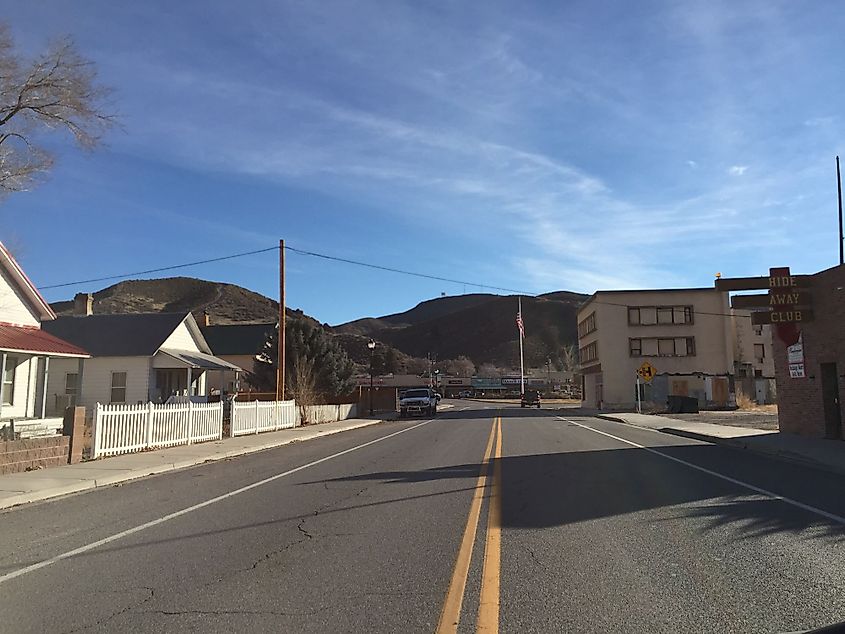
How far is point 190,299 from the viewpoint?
17312 centimetres

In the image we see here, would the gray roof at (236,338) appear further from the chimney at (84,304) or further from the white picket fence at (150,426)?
the white picket fence at (150,426)

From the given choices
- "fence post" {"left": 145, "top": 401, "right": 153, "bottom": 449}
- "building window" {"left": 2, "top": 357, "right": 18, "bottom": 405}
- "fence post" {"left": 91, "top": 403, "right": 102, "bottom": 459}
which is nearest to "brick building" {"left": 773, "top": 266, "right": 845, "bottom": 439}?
→ "fence post" {"left": 145, "top": 401, "right": 153, "bottom": 449}

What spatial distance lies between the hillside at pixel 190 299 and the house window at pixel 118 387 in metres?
87.9

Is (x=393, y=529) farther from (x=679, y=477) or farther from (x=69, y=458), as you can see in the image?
(x=69, y=458)

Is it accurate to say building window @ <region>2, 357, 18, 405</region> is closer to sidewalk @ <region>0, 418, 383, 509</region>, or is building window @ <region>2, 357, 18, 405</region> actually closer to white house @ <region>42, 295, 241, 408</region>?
sidewalk @ <region>0, 418, 383, 509</region>

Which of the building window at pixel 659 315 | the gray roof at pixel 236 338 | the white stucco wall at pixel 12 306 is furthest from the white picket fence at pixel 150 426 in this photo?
the building window at pixel 659 315

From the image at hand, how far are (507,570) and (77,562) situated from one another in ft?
13.9

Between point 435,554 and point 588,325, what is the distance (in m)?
64.9

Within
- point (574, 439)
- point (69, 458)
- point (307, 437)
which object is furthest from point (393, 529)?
point (307, 437)

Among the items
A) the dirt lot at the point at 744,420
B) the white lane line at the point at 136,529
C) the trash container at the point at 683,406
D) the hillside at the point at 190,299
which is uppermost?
the hillside at the point at 190,299

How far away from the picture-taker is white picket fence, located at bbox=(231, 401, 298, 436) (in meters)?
24.6

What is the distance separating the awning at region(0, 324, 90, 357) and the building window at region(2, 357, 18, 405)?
36.6 inches

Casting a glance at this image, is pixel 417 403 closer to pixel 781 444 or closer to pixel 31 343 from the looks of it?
pixel 31 343

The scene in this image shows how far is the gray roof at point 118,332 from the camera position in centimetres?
3375
